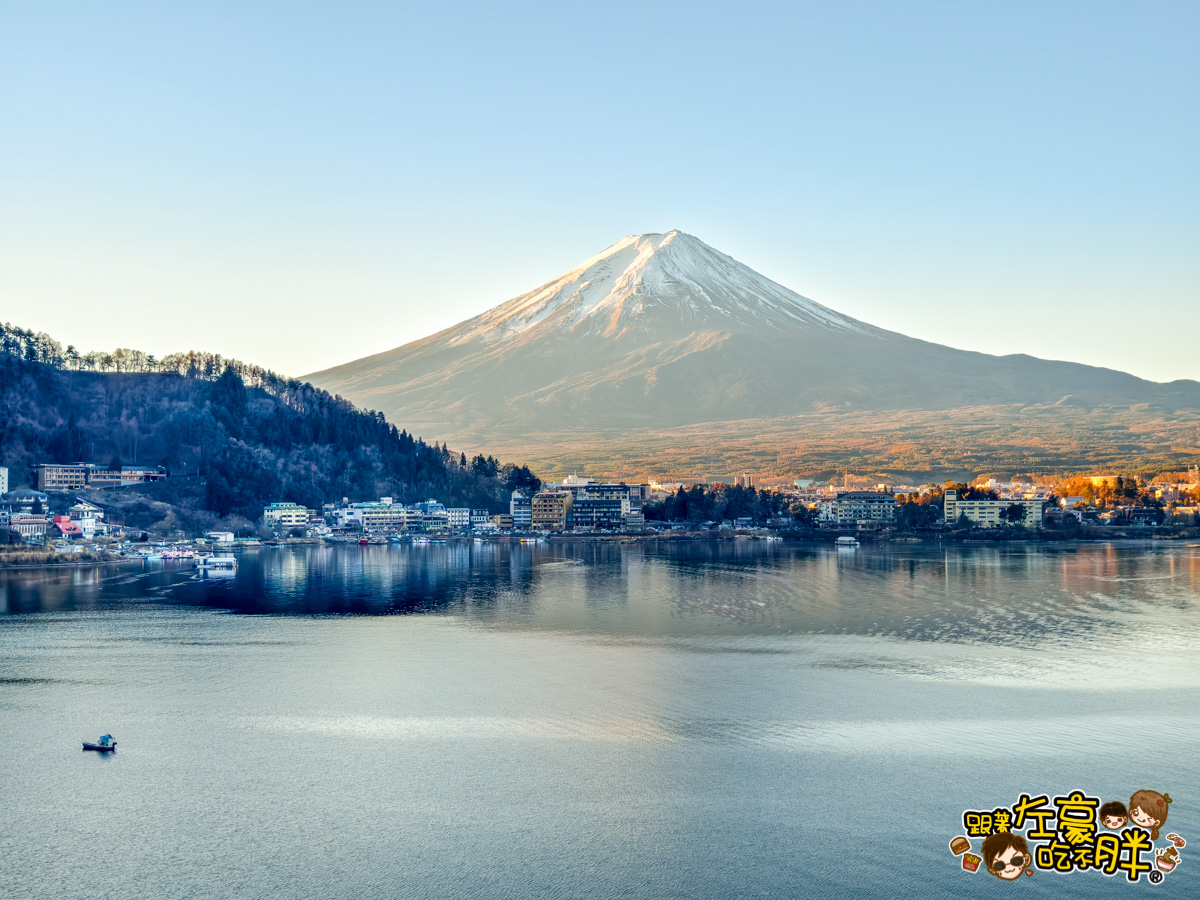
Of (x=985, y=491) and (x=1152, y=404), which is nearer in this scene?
(x=985, y=491)

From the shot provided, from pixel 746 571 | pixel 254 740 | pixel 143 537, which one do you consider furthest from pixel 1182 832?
pixel 143 537

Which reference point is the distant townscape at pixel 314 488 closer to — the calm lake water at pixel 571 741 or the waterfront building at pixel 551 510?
the waterfront building at pixel 551 510

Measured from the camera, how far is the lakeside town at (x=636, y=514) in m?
39.7

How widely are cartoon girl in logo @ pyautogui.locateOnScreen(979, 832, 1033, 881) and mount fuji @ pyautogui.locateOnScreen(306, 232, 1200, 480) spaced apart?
6718cm

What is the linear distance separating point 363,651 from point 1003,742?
9.02 meters

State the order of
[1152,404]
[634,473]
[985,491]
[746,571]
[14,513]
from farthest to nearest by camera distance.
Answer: [1152,404] < [634,473] < [985,491] < [14,513] < [746,571]

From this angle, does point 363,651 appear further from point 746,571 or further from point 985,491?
point 985,491

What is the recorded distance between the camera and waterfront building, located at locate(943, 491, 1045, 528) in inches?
1855

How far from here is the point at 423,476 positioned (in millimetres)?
53844

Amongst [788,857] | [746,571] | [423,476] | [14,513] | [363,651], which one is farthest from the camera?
[423,476]

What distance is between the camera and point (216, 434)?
1982 inches

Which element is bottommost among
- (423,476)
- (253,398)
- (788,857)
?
(788,857)

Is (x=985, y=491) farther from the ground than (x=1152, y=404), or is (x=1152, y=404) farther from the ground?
(x=1152, y=404)

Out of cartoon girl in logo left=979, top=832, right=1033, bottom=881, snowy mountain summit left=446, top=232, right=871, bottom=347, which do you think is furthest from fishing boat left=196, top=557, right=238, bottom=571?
snowy mountain summit left=446, top=232, right=871, bottom=347
